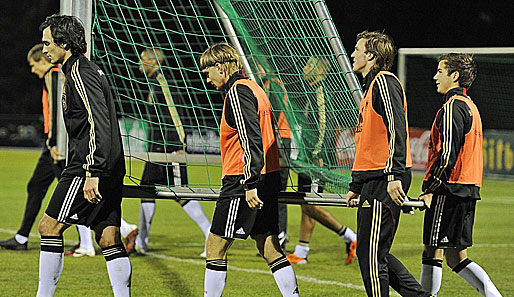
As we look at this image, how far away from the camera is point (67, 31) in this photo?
500cm

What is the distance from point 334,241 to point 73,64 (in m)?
6.00

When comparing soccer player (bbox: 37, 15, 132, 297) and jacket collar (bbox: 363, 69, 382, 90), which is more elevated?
jacket collar (bbox: 363, 69, 382, 90)

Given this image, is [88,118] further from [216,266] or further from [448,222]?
[448,222]

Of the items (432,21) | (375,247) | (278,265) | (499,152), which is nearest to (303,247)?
(278,265)

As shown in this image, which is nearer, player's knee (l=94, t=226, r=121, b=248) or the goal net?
player's knee (l=94, t=226, r=121, b=248)

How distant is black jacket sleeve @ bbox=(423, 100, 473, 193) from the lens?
517cm

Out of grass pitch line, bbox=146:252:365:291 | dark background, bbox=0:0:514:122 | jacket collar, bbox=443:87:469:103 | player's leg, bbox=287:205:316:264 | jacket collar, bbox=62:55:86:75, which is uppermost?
dark background, bbox=0:0:514:122

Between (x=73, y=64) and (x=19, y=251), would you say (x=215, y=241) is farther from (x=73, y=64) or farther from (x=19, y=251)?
(x=19, y=251)

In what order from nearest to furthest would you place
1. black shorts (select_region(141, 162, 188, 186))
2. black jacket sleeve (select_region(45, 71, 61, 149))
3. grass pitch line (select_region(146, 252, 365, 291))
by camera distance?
grass pitch line (select_region(146, 252, 365, 291)), black shorts (select_region(141, 162, 188, 186)), black jacket sleeve (select_region(45, 71, 61, 149))

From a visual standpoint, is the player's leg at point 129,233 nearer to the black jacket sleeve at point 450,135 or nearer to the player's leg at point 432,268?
the player's leg at point 432,268

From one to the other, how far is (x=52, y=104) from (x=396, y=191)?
16.1ft

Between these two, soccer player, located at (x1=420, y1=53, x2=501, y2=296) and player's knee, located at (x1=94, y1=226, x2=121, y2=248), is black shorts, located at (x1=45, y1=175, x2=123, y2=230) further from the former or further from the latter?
soccer player, located at (x1=420, y1=53, x2=501, y2=296)

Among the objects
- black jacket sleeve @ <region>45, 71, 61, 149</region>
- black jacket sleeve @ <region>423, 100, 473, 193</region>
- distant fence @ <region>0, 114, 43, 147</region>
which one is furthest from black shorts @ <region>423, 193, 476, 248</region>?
distant fence @ <region>0, 114, 43, 147</region>

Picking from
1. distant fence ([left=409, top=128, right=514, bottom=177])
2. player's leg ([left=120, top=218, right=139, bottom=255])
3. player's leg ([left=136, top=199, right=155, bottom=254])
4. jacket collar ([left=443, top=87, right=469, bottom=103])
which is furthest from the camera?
distant fence ([left=409, top=128, right=514, bottom=177])
